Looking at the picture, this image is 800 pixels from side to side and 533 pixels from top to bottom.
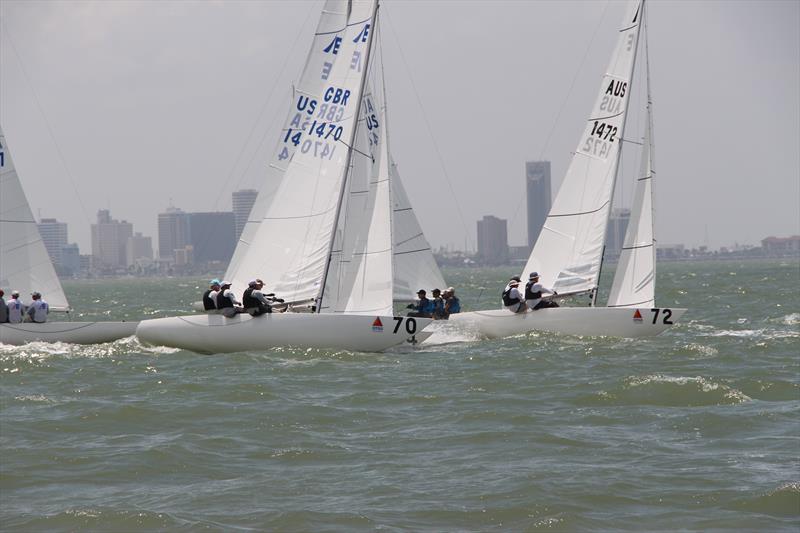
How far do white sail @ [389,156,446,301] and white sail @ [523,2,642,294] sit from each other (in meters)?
2.71

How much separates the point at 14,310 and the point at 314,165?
6199mm

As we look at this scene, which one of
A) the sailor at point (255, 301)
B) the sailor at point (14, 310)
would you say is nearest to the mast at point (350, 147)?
the sailor at point (255, 301)

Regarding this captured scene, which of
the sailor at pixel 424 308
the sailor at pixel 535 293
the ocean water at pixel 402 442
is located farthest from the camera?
the sailor at pixel 424 308

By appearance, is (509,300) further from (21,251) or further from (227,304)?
(21,251)

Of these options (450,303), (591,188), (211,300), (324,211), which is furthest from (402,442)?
(591,188)

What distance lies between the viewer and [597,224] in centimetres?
2383

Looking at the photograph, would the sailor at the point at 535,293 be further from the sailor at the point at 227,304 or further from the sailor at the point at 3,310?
Result: the sailor at the point at 3,310

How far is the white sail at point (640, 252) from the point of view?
2244cm

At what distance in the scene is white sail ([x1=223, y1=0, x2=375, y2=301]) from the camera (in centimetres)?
2144

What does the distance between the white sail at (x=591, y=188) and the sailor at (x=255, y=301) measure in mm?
6509

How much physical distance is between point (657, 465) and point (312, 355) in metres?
9.58

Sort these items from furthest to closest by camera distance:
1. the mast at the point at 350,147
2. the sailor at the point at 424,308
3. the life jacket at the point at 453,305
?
the life jacket at the point at 453,305 → the sailor at the point at 424,308 → the mast at the point at 350,147

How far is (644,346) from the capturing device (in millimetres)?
20797

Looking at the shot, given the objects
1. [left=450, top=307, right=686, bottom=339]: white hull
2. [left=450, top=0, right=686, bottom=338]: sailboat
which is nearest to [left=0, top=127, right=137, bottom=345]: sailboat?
[left=450, top=307, right=686, bottom=339]: white hull
